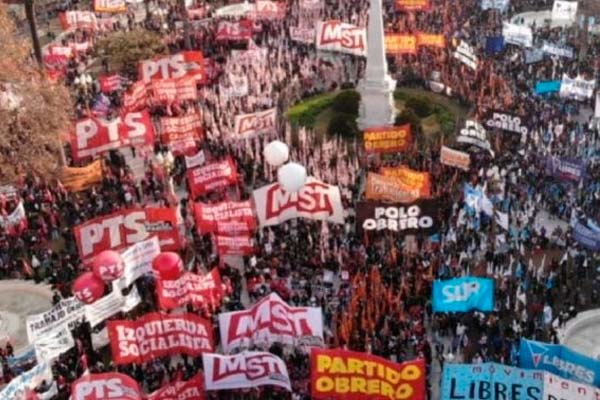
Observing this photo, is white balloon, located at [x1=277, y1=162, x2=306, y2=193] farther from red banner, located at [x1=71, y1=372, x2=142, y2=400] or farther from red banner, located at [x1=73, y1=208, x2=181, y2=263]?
red banner, located at [x1=71, y1=372, x2=142, y2=400]

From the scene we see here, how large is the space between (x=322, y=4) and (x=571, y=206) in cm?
2653

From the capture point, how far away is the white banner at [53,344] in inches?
822

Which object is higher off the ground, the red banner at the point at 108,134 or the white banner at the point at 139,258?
the red banner at the point at 108,134

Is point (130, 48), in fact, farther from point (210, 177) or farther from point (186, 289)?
point (186, 289)

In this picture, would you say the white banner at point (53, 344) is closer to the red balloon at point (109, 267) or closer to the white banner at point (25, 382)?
the white banner at point (25, 382)

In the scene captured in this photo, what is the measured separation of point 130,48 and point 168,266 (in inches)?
962

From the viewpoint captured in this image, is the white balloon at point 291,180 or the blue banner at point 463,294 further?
the white balloon at point 291,180

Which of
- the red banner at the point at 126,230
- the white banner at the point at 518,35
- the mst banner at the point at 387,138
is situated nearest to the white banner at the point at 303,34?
the white banner at the point at 518,35

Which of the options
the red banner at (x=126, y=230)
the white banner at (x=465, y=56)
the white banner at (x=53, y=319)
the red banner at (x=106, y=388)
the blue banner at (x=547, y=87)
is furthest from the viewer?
the white banner at (x=465, y=56)

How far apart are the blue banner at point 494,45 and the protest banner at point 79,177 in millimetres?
21483

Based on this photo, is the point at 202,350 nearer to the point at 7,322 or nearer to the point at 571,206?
the point at 7,322

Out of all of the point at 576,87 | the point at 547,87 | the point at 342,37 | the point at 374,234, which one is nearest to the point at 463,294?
the point at 374,234

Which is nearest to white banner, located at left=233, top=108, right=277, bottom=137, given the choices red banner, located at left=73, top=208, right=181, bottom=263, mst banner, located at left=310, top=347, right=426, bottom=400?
red banner, located at left=73, top=208, right=181, bottom=263

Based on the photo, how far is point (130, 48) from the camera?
45312 mm
